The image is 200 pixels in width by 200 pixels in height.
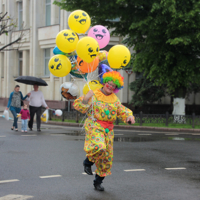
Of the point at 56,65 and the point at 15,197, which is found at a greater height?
the point at 56,65

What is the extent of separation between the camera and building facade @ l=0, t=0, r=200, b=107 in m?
27.6

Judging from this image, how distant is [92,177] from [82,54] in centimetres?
230

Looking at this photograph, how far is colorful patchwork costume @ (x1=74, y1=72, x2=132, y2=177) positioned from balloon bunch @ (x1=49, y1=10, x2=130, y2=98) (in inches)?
22.6

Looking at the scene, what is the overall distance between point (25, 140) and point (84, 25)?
18.2 feet

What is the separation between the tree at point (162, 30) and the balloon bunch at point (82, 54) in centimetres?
953

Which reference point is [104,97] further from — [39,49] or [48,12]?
[48,12]

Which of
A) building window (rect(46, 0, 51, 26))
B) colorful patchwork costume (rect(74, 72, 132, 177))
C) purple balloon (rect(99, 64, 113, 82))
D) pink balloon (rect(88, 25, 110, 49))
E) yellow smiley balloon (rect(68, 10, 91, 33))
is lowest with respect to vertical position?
colorful patchwork costume (rect(74, 72, 132, 177))

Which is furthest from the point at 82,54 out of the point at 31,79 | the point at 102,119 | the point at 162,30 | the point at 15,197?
the point at 162,30

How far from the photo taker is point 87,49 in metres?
6.21

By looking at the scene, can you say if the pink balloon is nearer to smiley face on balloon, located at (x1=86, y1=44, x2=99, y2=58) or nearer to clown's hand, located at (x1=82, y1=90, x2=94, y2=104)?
smiley face on balloon, located at (x1=86, y1=44, x2=99, y2=58)

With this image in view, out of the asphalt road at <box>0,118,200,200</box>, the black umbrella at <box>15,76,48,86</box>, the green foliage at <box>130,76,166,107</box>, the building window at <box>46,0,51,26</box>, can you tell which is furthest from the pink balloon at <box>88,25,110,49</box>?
the building window at <box>46,0,51,26</box>

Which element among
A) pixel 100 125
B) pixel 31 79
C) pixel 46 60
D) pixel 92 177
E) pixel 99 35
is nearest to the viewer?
pixel 100 125

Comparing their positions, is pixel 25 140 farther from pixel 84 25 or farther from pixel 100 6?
pixel 100 6

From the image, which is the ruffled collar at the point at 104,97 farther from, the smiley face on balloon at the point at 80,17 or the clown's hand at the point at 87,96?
the smiley face on balloon at the point at 80,17
